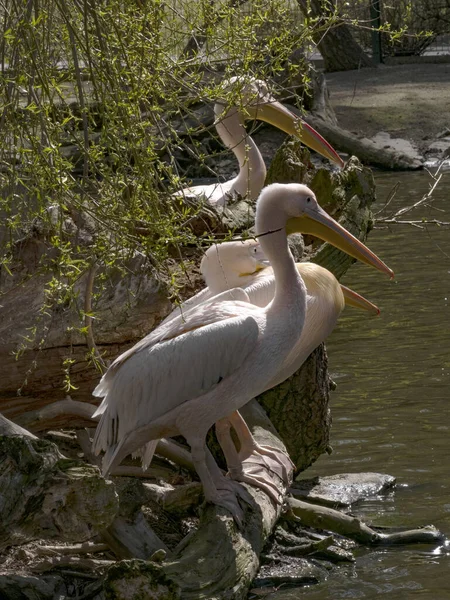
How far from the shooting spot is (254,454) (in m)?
4.56

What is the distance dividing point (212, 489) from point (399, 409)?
9.33 ft

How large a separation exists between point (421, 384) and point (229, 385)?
3.18 metres

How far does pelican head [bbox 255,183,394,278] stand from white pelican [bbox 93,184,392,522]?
0.69 ft

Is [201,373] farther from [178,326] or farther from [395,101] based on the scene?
[395,101]

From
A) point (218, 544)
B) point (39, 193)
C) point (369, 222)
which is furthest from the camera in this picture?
point (369, 222)

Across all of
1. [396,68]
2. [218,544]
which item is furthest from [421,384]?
[396,68]

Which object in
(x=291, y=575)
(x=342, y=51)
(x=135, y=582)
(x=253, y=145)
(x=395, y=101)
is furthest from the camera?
(x=342, y=51)

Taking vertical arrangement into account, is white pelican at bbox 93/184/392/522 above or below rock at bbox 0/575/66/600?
above

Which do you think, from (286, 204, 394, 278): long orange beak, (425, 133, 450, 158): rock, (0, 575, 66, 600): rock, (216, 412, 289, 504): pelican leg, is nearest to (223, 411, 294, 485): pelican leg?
(216, 412, 289, 504): pelican leg

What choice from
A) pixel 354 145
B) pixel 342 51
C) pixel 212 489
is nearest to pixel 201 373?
pixel 212 489

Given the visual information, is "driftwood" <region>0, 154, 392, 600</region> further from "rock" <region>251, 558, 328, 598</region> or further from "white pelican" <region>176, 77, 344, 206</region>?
"white pelican" <region>176, 77, 344, 206</region>

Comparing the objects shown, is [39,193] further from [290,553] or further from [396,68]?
[396,68]

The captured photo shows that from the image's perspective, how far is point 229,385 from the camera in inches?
164

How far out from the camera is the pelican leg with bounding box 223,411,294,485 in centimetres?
451
